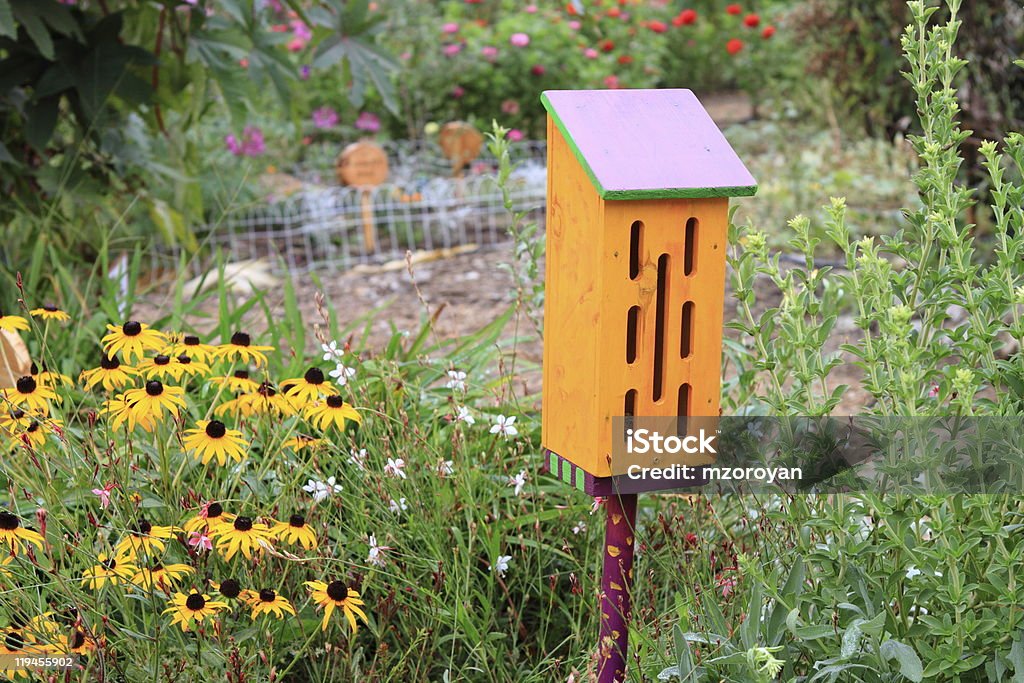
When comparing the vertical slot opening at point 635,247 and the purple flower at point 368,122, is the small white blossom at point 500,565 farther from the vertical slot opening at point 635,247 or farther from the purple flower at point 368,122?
the purple flower at point 368,122

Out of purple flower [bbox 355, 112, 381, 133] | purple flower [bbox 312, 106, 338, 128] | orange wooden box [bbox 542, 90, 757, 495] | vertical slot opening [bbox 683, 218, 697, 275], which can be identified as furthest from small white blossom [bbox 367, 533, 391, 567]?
purple flower [bbox 312, 106, 338, 128]

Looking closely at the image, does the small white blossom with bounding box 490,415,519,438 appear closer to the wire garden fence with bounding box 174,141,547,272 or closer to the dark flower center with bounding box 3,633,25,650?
the dark flower center with bounding box 3,633,25,650

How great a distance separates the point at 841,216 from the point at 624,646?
70cm

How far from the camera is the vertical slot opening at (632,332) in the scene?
1.54 metres

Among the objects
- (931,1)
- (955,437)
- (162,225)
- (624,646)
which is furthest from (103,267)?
(931,1)

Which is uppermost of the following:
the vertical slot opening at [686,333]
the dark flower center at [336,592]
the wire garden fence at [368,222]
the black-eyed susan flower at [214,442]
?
the vertical slot opening at [686,333]

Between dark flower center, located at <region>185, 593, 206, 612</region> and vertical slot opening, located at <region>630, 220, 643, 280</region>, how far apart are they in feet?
2.45

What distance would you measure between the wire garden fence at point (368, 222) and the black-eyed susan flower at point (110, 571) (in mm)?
3511

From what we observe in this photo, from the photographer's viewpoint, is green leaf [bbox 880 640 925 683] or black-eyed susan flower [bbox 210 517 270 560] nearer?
green leaf [bbox 880 640 925 683]

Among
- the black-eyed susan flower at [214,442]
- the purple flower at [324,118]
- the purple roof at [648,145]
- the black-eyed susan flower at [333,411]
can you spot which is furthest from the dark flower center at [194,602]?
the purple flower at [324,118]

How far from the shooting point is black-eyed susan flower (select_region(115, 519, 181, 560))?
1.62 m

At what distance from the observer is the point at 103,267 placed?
290 centimetres

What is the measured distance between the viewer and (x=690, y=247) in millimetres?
1573

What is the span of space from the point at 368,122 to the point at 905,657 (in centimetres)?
559
